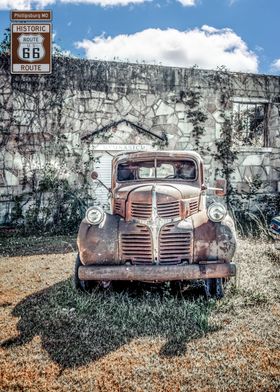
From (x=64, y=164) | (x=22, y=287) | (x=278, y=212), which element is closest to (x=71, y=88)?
(x=64, y=164)

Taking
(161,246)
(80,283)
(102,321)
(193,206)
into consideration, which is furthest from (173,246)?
(80,283)

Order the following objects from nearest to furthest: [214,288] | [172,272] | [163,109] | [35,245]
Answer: [172,272] < [214,288] < [35,245] < [163,109]

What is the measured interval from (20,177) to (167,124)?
13.3ft

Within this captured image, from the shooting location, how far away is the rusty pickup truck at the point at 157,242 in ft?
12.0

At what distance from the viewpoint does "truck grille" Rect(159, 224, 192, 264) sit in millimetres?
3844

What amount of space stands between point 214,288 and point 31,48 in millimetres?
7664

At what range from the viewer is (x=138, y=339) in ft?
10.1

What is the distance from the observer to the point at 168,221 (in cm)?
392

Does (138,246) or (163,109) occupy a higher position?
(163,109)

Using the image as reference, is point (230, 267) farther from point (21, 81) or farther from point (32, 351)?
point (21, 81)

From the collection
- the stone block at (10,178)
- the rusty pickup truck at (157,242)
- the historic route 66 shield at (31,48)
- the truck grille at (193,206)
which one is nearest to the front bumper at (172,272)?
the rusty pickup truck at (157,242)

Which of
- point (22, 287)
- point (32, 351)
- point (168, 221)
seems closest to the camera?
point (32, 351)

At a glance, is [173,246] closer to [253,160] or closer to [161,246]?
[161,246]

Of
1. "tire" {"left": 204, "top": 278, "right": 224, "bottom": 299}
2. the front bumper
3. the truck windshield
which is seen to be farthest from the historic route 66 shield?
"tire" {"left": 204, "top": 278, "right": 224, "bottom": 299}
